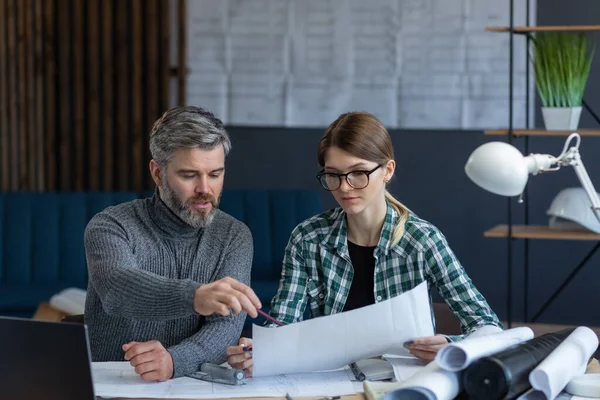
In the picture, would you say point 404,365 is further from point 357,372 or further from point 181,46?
point 181,46

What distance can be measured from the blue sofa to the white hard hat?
4.24ft

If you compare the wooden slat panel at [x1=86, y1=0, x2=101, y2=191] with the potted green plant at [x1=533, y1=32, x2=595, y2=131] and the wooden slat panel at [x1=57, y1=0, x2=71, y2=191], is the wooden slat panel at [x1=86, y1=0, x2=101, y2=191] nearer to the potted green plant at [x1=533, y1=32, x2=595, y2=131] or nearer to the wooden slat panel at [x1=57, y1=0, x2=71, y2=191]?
the wooden slat panel at [x1=57, y1=0, x2=71, y2=191]

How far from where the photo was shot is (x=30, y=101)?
5445mm

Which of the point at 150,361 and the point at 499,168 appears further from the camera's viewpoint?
the point at 150,361

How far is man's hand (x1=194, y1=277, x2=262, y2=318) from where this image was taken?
191cm

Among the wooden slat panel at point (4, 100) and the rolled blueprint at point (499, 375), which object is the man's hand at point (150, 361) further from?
the wooden slat panel at point (4, 100)

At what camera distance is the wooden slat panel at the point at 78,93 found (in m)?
5.44

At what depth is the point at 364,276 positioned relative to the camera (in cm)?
259

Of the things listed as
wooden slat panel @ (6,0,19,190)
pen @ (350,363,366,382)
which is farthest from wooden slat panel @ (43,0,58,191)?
pen @ (350,363,366,382)

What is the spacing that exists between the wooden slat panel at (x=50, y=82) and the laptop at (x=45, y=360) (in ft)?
13.2

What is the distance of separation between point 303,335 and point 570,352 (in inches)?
21.9

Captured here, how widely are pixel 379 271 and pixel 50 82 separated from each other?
3474mm

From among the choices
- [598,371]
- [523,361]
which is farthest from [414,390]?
[598,371]

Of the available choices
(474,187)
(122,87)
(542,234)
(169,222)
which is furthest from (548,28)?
(169,222)
